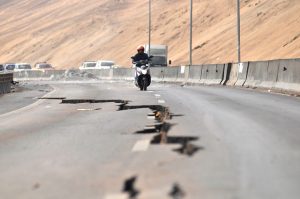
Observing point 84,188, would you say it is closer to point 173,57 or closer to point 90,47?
point 173,57

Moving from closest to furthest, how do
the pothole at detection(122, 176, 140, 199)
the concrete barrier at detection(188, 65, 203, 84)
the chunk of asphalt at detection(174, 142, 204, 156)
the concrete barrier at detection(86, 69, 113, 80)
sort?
the pothole at detection(122, 176, 140, 199) < the chunk of asphalt at detection(174, 142, 204, 156) < the concrete barrier at detection(188, 65, 203, 84) < the concrete barrier at detection(86, 69, 113, 80)

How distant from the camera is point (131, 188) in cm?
661

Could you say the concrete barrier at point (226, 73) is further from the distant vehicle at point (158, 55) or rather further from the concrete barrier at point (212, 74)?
the distant vehicle at point (158, 55)

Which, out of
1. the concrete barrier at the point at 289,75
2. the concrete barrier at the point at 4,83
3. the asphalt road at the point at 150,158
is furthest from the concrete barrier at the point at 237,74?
the asphalt road at the point at 150,158

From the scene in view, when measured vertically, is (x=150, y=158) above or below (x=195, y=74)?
above

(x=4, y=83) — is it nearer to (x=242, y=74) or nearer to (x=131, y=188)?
(x=242, y=74)

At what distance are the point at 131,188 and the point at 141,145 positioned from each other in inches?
128

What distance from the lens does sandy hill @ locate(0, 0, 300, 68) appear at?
7137 cm

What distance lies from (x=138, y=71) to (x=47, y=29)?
322 feet

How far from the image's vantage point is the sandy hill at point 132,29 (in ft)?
234

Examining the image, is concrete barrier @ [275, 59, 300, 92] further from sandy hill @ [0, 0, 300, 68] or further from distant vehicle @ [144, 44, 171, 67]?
distant vehicle @ [144, 44, 171, 67]

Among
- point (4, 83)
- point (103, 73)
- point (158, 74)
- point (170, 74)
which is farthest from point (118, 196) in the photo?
point (103, 73)

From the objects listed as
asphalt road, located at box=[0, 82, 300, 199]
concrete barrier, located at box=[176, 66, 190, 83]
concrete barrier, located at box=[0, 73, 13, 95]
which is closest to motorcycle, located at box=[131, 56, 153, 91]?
concrete barrier, located at box=[0, 73, 13, 95]

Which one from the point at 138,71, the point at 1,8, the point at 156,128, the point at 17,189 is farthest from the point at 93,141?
the point at 1,8
